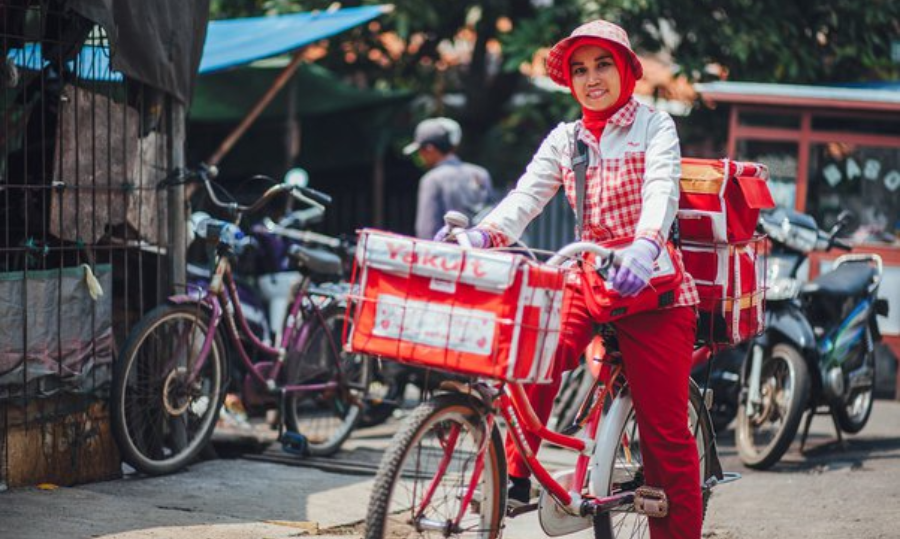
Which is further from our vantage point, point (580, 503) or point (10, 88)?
point (10, 88)

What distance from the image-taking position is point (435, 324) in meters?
4.18

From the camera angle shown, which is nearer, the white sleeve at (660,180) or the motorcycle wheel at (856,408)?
the white sleeve at (660,180)

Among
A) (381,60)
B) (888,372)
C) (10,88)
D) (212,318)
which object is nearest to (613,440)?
(212,318)

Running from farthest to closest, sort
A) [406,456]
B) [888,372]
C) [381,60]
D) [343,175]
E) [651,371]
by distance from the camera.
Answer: [381,60], [343,175], [888,372], [651,371], [406,456]

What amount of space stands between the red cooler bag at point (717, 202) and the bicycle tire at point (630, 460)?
601 mm

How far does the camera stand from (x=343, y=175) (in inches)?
557

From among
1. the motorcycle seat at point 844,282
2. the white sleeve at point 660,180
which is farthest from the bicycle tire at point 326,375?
the white sleeve at point 660,180

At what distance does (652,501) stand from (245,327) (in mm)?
3017

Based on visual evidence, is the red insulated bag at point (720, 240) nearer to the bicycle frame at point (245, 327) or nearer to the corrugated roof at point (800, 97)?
the bicycle frame at point (245, 327)

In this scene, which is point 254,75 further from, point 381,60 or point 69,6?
point 69,6

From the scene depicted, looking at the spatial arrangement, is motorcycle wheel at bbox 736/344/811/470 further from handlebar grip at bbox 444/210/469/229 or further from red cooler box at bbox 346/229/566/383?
red cooler box at bbox 346/229/566/383

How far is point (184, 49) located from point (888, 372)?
6.78 m

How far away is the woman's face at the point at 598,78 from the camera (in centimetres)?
499

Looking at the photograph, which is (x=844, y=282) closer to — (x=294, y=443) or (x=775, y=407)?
(x=775, y=407)
